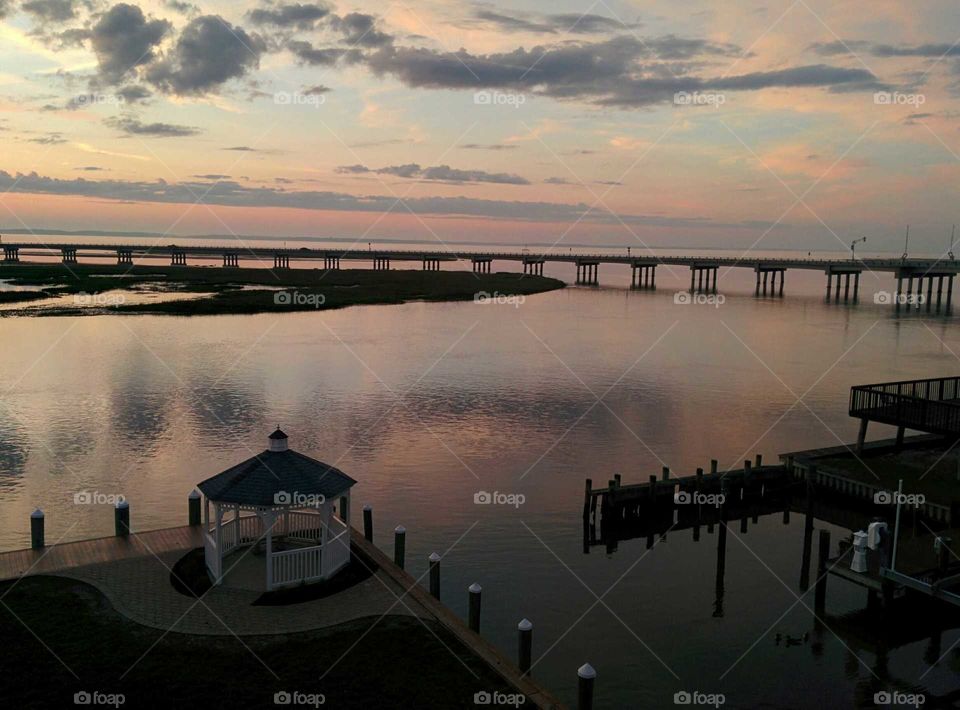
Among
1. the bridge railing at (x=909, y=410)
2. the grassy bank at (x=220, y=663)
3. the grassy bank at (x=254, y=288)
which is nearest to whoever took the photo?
the grassy bank at (x=220, y=663)

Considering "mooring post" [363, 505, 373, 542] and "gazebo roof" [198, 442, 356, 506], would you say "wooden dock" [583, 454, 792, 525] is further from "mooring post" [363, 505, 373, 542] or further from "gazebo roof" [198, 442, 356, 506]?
"gazebo roof" [198, 442, 356, 506]

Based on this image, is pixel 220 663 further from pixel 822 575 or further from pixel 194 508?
pixel 822 575

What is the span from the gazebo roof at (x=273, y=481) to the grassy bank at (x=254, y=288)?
67.8 metres

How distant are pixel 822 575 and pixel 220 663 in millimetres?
14397

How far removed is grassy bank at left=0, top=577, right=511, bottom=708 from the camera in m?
12.0

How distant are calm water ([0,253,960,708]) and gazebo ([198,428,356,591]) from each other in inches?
127

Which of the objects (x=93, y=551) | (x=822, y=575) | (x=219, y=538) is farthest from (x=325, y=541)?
(x=822, y=575)

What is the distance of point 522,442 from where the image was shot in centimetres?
3153

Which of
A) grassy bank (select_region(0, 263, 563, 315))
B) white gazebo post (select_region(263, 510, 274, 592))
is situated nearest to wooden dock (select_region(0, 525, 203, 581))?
white gazebo post (select_region(263, 510, 274, 592))

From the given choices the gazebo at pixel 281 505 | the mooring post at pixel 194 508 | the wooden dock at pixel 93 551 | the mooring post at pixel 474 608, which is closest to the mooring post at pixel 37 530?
the wooden dock at pixel 93 551

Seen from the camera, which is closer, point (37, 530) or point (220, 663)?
point (220, 663)

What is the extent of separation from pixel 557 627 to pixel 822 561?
7423 mm

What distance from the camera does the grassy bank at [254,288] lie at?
85062 millimetres

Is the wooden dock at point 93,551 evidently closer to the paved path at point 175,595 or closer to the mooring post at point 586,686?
the paved path at point 175,595
